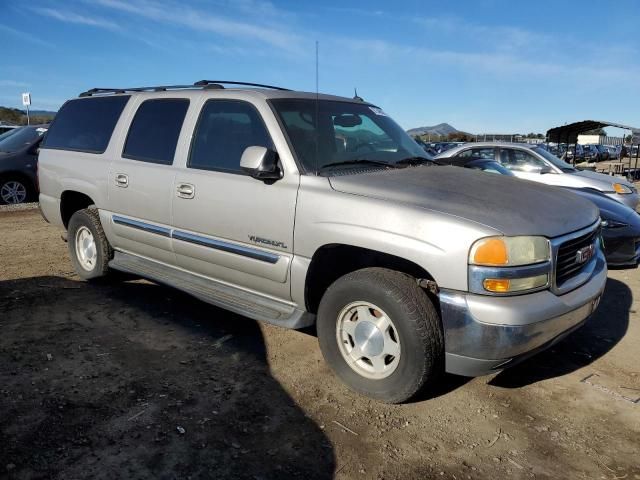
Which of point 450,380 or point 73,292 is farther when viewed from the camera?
point 73,292

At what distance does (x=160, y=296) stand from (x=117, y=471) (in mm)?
2764

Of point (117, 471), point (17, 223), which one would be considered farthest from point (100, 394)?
point (17, 223)

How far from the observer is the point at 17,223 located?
871 cm

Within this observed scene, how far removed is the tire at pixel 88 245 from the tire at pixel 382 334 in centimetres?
274

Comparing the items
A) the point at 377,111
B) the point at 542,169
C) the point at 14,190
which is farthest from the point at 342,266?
the point at 14,190

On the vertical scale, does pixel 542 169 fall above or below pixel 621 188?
above

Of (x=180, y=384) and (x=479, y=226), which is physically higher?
(x=479, y=226)

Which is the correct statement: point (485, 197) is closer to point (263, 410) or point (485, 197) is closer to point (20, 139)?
point (263, 410)

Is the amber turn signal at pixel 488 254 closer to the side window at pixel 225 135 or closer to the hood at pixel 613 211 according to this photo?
the side window at pixel 225 135

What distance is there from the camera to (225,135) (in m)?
3.97

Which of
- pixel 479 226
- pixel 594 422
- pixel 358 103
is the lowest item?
pixel 594 422

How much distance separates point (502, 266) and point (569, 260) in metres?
0.67

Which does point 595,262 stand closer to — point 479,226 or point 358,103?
point 479,226

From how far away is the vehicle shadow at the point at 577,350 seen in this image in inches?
142
